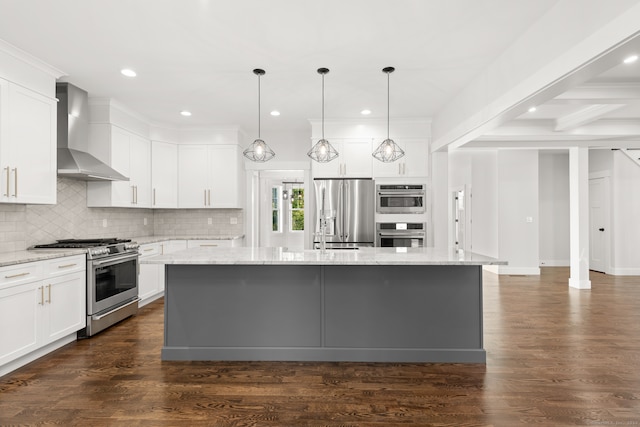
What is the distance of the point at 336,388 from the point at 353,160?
3.64 meters

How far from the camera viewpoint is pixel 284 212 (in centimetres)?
773

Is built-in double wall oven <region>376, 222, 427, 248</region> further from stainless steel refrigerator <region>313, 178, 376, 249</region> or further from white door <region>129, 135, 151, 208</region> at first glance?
white door <region>129, 135, 151, 208</region>

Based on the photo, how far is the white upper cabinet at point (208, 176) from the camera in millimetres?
5809

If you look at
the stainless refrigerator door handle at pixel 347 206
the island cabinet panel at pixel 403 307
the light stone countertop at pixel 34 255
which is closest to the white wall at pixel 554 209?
the stainless refrigerator door handle at pixel 347 206

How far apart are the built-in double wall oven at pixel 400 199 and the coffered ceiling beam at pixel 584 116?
2.09 meters

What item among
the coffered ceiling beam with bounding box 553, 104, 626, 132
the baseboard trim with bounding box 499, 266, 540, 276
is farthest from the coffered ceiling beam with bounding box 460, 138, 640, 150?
the baseboard trim with bounding box 499, 266, 540, 276

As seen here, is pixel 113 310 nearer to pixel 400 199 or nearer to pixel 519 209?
pixel 400 199

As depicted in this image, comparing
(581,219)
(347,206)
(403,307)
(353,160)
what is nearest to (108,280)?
(403,307)

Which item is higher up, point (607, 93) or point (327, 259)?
point (607, 93)

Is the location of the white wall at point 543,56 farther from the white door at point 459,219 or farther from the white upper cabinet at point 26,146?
the white upper cabinet at point 26,146

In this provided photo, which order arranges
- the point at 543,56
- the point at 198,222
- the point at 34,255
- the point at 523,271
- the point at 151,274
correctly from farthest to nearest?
1. the point at 523,271
2. the point at 198,222
3. the point at 151,274
4. the point at 34,255
5. the point at 543,56

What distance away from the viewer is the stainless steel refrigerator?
216 inches

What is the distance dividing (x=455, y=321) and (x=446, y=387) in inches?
23.4

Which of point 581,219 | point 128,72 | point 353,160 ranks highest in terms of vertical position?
point 128,72
